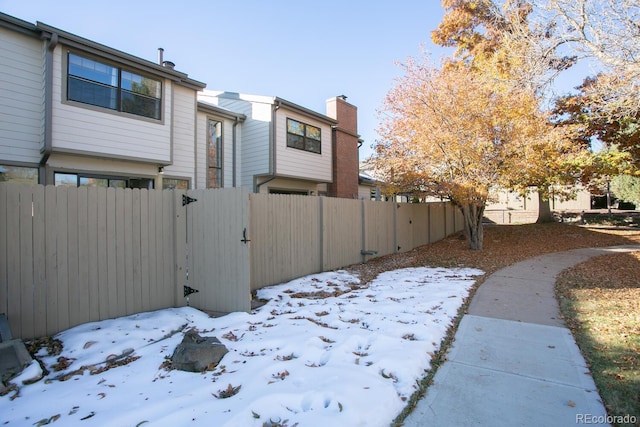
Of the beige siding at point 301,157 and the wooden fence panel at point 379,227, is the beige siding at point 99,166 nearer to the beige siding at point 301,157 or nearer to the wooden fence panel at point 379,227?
the beige siding at point 301,157

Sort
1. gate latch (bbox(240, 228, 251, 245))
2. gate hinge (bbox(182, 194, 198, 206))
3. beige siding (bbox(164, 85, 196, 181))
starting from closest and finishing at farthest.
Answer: gate latch (bbox(240, 228, 251, 245)), gate hinge (bbox(182, 194, 198, 206)), beige siding (bbox(164, 85, 196, 181))

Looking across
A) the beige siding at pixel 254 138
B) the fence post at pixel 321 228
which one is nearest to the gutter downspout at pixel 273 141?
the beige siding at pixel 254 138

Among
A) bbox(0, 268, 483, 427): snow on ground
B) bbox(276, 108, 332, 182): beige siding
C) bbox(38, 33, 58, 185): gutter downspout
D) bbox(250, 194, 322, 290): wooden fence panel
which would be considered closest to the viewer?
bbox(0, 268, 483, 427): snow on ground

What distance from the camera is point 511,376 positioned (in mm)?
3529

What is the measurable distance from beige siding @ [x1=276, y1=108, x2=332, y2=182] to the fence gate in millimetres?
7720

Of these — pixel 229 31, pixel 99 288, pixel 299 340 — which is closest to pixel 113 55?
pixel 229 31

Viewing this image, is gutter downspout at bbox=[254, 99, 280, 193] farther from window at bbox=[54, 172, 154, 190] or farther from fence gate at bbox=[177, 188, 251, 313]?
fence gate at bbox=[177, 188, 251, 313]

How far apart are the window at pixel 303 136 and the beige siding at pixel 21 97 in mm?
7869

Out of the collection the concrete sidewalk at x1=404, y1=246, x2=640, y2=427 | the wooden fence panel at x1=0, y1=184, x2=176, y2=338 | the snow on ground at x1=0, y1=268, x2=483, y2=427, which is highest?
the wooden fence panel at x1=0, y1=184, x2=176, y2=338

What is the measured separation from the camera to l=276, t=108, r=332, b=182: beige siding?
1352cm

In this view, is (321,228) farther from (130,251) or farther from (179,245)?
(130,251)

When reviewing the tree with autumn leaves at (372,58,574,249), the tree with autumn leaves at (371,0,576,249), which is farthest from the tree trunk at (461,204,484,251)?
the tree with autumn leaves at (372,58,574,249)

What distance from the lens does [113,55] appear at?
9.02m

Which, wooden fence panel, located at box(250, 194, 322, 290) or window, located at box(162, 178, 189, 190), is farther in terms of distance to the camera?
window, located at box(162, 178, 189, 190)
